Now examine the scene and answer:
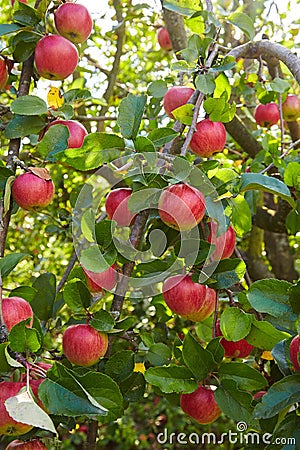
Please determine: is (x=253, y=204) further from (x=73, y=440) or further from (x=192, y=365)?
(x=73, y=440)

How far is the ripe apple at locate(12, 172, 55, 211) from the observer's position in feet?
3.01

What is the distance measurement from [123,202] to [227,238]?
18cm

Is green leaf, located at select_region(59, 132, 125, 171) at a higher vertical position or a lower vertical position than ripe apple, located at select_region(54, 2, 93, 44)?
lower

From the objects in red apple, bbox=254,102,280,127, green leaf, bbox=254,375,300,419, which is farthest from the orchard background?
red apple, bbox=254,102,280,127

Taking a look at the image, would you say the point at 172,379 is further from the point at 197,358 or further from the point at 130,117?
the point at 130,117

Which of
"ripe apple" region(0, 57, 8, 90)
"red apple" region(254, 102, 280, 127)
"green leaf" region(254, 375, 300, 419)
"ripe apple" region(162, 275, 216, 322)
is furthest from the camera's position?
"red apple" region(254, 102, 280, 127)

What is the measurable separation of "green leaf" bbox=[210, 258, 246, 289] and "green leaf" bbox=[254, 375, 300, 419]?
0.20 meters

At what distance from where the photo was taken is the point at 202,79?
93cm

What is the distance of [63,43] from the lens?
3.24 feet

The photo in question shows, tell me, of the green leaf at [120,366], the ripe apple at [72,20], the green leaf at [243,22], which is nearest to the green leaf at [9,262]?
the green leaf at [120,366]

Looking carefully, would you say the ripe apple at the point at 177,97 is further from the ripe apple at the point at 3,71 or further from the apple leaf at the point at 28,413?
the apple leaf at the point at 28,413

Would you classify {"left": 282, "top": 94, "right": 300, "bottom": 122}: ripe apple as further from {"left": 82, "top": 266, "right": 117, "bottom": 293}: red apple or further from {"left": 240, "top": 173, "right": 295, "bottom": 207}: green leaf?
{"left": 82, "top": 266, "right": 117, "bottom": 293}: red apple

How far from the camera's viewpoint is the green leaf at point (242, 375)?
80 centimetres

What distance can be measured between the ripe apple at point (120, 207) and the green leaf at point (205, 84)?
0.20 m
